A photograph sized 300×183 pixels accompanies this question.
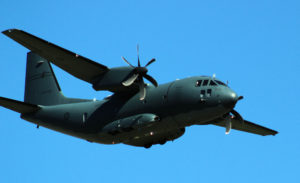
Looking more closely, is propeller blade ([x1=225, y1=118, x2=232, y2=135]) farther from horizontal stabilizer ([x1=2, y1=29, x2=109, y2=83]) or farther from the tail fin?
the tail fin

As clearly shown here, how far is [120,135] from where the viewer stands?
28.7 metres

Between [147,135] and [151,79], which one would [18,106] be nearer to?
[147,135]

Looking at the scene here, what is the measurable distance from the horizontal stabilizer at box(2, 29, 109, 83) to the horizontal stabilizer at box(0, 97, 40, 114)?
4.11 m

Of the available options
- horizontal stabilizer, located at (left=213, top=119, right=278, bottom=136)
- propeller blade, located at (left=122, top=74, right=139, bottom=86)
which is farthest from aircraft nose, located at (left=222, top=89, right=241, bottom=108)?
horizontal stabilizer, located at (left=213, top=119, right=278, bottom=136)

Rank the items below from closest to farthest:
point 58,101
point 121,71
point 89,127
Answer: point 121,71, point 89,127, point 58,101

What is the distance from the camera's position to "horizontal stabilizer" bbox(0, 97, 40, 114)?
30.2m

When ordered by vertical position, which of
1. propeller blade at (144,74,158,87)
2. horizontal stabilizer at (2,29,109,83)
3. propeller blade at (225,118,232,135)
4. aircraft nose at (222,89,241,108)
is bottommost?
propeller blade at (225,118,232,135)

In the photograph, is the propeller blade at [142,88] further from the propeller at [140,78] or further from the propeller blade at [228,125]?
the propeller blade at [228,125]

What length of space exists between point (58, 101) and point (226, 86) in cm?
1284

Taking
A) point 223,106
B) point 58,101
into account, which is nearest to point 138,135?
point 223,106

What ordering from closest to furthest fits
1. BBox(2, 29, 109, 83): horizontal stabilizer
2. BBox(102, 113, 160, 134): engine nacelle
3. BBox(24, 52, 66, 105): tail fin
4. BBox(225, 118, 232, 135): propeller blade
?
BBox(2, 29, 109, 83): horizontal stabilizer
BBox(102, 113, 160, 134): engine nacelle
BBox(225, 118, 232, 135): propeller blade
BBox(24, 52, 66, 105): tail fin

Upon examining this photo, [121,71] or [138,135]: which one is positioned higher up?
[121,71]

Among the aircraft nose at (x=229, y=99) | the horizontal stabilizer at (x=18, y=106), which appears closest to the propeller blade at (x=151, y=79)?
the aircraft nose at (x=229, y=99)

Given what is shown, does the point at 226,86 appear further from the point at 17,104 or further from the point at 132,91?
the point at 17,104
